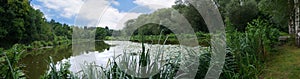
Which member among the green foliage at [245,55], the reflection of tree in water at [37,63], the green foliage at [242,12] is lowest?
the reflection of tree in water at [37,63]

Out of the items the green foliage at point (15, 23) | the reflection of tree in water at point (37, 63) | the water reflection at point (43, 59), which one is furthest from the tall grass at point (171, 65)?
the green foliage at point (15, 23)

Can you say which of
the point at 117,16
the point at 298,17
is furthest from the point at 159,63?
the point at 298,17

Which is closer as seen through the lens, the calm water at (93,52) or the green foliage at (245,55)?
the calm water at (93,52)

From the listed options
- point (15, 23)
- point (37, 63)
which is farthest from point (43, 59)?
point (15, 23)

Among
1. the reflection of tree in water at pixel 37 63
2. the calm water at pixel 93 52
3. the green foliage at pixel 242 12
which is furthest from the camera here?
the green foliage at pixel 242 12

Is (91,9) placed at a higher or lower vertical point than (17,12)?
lower

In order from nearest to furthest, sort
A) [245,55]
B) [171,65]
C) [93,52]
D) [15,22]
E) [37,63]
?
[171,65], [245,55], [93,52], [37,63], [15,22]

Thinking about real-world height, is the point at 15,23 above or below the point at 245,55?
above

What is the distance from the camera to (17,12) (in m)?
18.0

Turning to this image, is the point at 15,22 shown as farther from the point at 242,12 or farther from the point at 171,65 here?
the point at 171,65

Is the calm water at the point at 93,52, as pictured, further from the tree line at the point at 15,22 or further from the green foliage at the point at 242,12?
the green foliage at the point at 242,12

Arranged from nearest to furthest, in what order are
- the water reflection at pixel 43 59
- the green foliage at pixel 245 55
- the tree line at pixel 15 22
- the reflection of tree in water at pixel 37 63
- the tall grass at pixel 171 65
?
1. the tall grass at pixel 171 65
2. the green foliage at pixel 245 55
3. the water reflection at pixel 43 59
4. the reflection of tree in water at pixel 37 63
5. the tree line at pixel 15 22

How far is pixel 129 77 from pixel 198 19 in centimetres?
1850

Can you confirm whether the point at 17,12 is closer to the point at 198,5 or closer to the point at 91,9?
the point at 198,5
